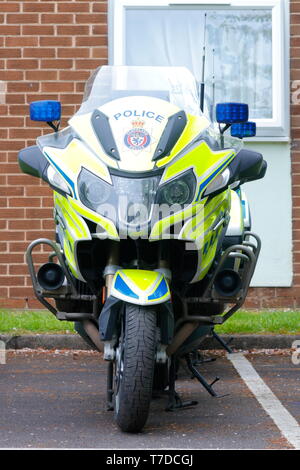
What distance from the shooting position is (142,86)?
6.48 m

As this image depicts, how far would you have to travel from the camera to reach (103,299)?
5.98 metres

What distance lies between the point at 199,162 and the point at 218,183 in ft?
0.51

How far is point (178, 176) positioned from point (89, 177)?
434 millimetres

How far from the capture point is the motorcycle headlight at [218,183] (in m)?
5.95

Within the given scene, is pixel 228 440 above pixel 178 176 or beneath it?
beneath

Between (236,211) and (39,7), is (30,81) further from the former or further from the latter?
(236,211)

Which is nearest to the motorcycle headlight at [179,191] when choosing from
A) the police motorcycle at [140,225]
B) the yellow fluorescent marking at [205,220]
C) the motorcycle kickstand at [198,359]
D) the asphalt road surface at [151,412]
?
the police motorcycle at [140,225]

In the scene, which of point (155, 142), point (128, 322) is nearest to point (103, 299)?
point (128, 322)

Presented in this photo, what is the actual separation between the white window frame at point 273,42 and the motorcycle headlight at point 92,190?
6017 millimetres

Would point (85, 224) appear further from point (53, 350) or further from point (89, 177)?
point (53, 350)

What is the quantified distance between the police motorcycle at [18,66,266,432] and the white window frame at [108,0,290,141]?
5.30 metres

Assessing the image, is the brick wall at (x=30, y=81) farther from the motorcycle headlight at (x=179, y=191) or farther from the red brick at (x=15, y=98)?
the motorcycle headlight at (x=179, y=191)

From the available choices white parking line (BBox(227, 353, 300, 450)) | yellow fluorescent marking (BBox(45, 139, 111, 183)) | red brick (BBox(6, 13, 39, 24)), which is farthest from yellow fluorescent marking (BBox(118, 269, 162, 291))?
red brick (BBox(6, 13, 39, 24))

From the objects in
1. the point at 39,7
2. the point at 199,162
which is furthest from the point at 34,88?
the point at 199,162
